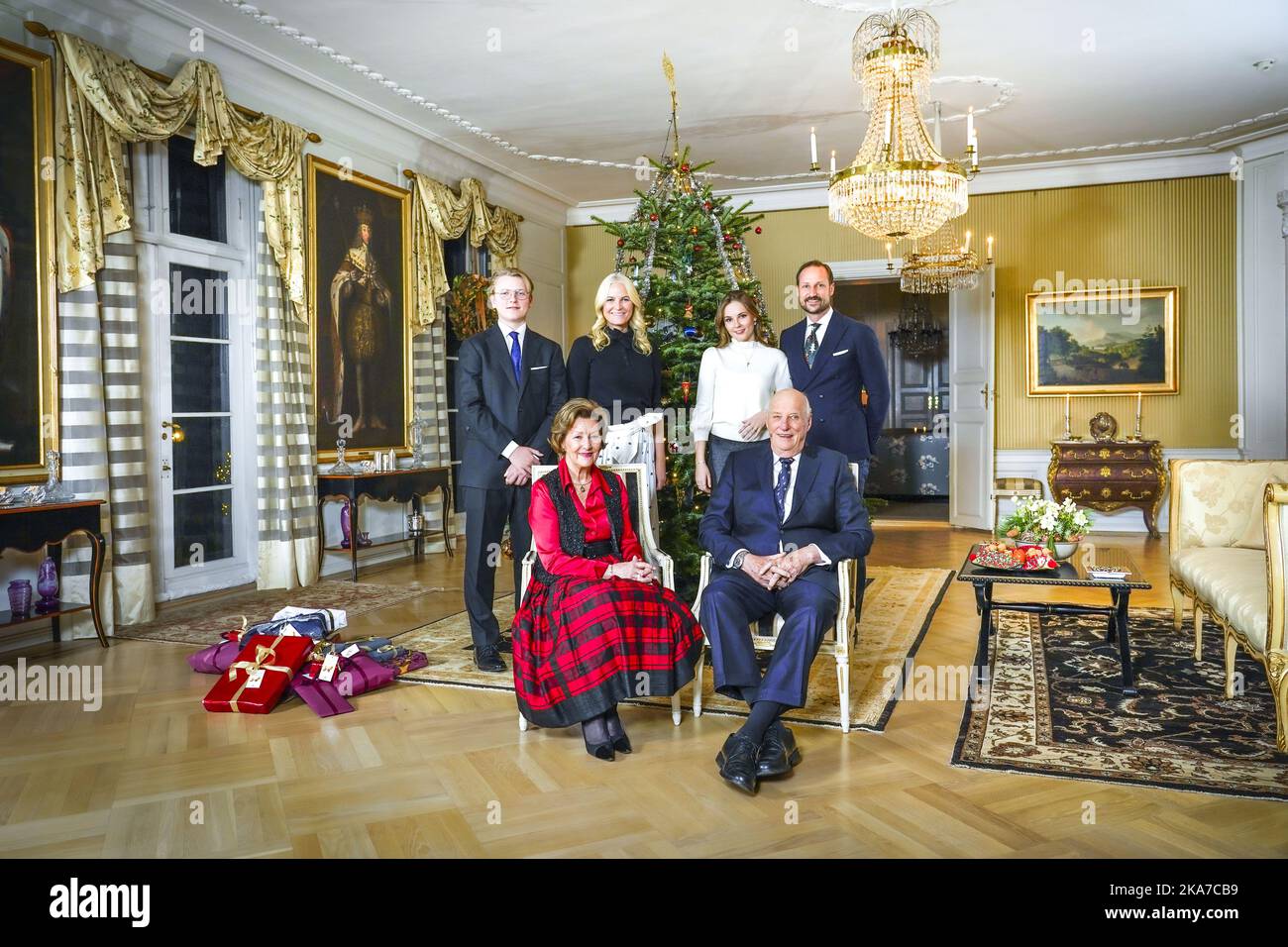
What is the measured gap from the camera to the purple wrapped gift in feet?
13.4

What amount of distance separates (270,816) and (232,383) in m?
4.11

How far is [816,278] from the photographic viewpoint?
171 inches

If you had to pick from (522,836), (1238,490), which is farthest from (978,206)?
(522,836)

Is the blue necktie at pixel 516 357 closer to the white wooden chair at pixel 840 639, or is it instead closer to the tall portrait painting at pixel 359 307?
the white wooden chair at pixel 840 639

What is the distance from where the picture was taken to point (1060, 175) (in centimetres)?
865

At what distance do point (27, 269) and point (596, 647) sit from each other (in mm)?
3577

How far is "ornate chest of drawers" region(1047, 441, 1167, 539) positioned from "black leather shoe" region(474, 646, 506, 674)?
5.99 metres

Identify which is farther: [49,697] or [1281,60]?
[1281,60]

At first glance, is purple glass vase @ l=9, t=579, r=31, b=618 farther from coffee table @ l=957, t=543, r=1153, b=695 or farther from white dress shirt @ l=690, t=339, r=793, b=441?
coffee table @ l=957, t=543, r=1153, b=695

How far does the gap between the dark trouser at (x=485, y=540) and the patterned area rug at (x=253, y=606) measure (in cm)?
151

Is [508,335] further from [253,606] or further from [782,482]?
[253,606]

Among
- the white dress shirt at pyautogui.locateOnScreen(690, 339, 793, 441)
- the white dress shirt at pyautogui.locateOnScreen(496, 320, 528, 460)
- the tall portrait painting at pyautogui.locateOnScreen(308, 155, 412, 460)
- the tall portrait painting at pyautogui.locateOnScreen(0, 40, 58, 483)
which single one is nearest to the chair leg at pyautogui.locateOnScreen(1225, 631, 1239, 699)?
the white dress shirt at pyautogui.locateOnScreen(690, 339, 793, 441)

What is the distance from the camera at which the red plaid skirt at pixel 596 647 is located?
9.82 ft
